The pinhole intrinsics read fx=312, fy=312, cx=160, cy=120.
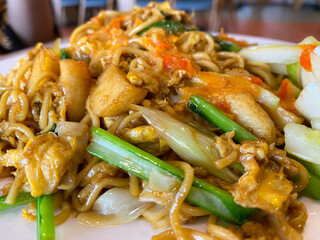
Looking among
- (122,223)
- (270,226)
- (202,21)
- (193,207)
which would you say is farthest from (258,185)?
(202,21)

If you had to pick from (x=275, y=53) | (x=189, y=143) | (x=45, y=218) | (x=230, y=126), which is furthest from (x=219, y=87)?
(x=45, y=218)

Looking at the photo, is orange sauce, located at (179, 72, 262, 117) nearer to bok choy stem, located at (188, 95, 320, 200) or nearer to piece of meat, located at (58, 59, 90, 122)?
bok choy stem, located at (188, 95, 320, 200)

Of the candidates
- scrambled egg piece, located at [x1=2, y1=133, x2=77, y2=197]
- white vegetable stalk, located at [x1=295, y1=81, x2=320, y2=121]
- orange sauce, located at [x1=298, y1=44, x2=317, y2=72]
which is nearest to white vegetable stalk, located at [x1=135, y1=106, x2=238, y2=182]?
scrambled egg piece, located at [x1=2, y1=133, x2=77, y2=197]

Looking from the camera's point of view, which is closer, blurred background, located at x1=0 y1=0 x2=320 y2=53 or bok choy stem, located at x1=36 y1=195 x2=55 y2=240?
bok choy stem, located at x1=36 y1=195 x2=55 y2=240

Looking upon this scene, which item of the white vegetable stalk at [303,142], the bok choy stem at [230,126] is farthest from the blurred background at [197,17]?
the bok choy stem at [230,126]

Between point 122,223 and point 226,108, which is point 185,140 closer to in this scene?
point 226,108

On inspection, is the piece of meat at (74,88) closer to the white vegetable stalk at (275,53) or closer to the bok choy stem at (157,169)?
the bok choy stem at (157,169)

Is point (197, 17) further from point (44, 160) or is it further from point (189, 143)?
point (44, 160)
